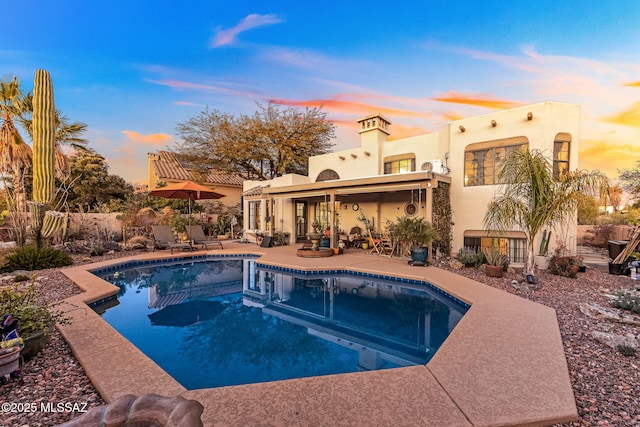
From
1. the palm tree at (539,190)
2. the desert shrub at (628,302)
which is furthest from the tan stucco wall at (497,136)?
the desert shrub at (628,302)

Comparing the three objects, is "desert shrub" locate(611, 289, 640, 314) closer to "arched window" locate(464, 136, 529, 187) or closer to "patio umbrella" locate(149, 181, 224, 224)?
"arched window" locate(464, 136, 529, 187)

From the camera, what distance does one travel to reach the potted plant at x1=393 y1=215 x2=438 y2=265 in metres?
9.07

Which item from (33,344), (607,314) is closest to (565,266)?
(607,314)

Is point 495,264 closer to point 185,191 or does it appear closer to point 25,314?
point 25,314

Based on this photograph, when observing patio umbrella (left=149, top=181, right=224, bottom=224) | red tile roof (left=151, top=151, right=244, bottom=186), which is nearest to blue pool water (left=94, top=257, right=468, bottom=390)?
patio umbrella (left=149, top=181, right=224, bottom=224)

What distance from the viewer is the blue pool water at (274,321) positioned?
3.84 meters

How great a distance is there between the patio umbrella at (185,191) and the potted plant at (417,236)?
7.89 meters

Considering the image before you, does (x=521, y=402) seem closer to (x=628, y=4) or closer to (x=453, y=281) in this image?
(x=453, y=281)

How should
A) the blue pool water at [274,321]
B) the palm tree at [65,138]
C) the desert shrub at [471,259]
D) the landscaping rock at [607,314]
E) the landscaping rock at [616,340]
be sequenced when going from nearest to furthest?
the landscaping rock at [616,340]
the blue pool water at [274,321]
the landscaping rock at [607,314]
the desert shrub at [471,259]
the palm tree at [65,138]

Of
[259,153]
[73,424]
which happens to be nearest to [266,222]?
[259,153]

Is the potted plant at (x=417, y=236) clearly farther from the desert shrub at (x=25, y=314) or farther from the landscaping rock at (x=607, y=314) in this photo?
the desert shrub at (x=25, y=314)

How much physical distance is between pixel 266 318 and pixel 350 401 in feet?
11.1

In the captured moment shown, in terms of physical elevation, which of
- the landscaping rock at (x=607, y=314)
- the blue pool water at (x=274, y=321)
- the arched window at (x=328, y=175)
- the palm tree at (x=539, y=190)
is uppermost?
the arched window at (x=328, y=175)

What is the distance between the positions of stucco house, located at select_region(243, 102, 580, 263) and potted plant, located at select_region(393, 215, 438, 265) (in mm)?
505
